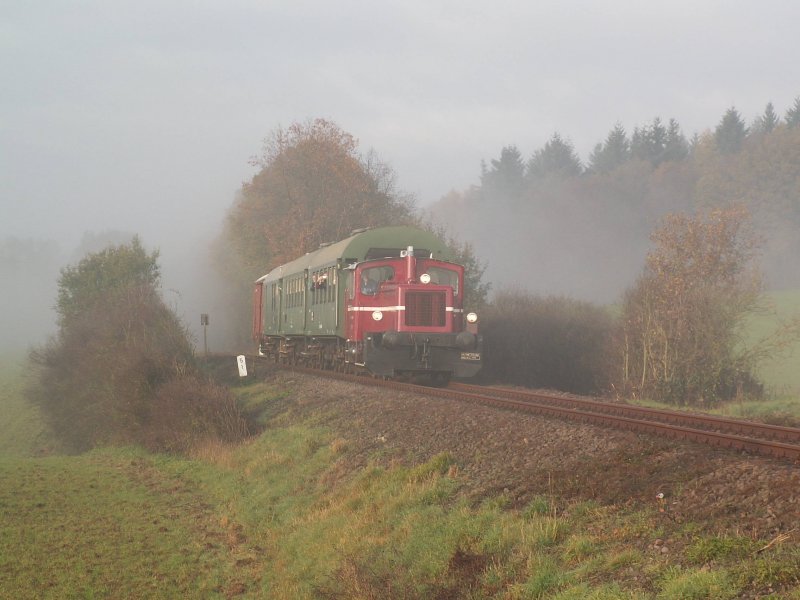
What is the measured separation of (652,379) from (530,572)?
60.1ft

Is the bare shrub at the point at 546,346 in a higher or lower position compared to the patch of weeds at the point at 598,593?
higher

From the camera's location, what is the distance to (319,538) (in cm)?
1073

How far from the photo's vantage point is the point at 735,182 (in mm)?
76062

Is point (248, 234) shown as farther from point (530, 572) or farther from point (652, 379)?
point (530, 572)

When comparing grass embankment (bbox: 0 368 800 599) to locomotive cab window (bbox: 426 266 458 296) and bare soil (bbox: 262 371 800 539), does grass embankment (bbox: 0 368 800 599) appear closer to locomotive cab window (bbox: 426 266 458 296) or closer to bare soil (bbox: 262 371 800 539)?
bare soil (bbox: 262 371 800 539)

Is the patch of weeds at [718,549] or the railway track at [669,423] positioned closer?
the patch of weeds at [718,549]

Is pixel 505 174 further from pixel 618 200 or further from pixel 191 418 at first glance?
pixel 191 418

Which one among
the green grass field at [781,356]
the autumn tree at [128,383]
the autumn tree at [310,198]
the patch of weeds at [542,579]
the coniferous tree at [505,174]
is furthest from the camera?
the coniferous tree at [505,174]

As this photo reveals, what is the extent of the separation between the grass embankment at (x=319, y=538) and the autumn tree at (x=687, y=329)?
1066 centimetres

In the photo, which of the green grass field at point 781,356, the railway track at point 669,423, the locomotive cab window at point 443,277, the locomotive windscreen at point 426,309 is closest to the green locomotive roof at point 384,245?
the locomotive cab window at point 443,277

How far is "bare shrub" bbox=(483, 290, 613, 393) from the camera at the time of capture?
31.2 m

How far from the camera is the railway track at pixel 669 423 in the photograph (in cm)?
917

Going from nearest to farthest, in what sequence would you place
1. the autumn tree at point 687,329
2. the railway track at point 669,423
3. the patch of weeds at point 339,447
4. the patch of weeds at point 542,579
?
the patch of weeds at point 542,579 < the railway track at point 669,423 < the patch of weeds at point 339,447 < the autumn tree at point 687,329

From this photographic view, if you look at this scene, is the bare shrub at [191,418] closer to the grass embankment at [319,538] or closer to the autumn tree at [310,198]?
the grass embankment at [319,538]
